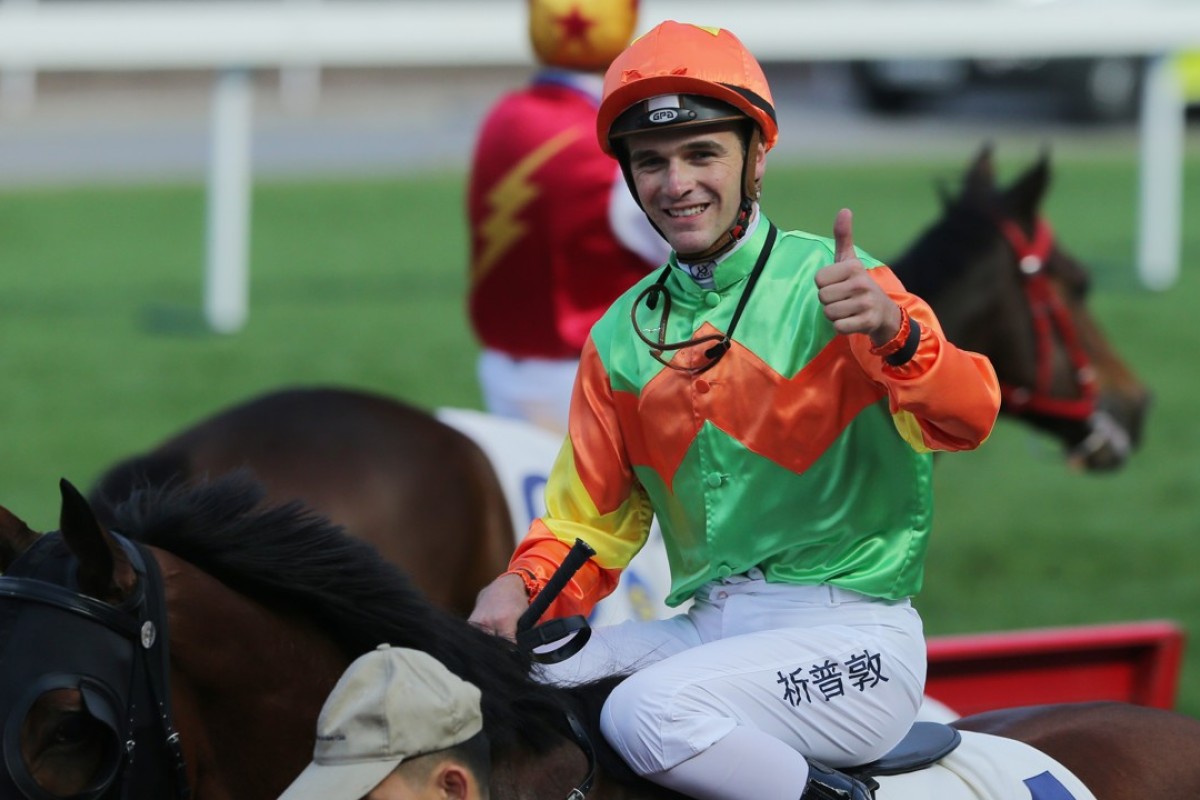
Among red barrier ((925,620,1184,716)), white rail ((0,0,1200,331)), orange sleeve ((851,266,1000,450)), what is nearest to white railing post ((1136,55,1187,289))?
white rail ((0,0,1200,331))

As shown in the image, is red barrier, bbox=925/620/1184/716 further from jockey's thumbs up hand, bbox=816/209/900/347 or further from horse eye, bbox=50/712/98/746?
horse eye, bbox=50/712/98/746

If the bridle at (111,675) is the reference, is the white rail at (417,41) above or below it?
above

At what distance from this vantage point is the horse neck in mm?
2193

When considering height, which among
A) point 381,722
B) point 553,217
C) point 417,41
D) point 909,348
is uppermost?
point 417,41

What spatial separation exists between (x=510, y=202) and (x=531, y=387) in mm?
492

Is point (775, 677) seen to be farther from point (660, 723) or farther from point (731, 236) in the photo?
point (731, 236)

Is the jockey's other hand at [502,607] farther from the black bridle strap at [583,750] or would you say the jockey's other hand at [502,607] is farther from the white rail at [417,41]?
the white rail at [417,41]

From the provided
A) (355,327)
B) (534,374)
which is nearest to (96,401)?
(355,327)

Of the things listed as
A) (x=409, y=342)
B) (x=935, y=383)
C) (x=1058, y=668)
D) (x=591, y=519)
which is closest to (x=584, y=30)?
(x=1058, y=668)

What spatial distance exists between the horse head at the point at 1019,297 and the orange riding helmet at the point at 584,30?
3.19ft

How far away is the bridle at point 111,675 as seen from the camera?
80.5 inches

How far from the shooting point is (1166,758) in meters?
2.63

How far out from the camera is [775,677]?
2.33 m

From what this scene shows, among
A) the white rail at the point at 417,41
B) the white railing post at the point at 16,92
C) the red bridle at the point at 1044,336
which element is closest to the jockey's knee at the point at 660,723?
the red bridle at the point at 1044,336
